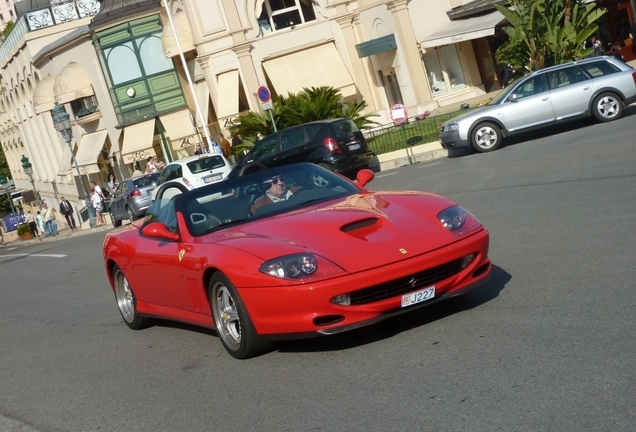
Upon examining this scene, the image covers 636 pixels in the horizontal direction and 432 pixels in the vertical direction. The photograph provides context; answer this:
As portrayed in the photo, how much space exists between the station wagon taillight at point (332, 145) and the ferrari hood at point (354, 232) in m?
18.2

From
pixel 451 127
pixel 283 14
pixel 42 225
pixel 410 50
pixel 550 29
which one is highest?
pixel 283 14

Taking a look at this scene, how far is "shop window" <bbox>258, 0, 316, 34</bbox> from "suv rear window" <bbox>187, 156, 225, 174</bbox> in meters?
16.9

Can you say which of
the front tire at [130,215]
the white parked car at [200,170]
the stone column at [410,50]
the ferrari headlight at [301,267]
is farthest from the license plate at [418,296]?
the stone column at [410,50]

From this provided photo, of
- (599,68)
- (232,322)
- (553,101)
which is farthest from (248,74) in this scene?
(232,322)

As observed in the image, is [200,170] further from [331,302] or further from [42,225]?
[331,302]

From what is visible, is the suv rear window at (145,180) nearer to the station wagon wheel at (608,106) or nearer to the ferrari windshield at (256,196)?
the station wagon wheel at (608,106)

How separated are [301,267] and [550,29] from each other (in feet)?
73.2

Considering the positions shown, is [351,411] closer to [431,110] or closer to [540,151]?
[540,151]

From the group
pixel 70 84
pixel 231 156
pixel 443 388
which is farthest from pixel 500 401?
pixel 70 84

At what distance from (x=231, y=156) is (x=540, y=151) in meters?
18.1

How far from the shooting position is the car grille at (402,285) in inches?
273

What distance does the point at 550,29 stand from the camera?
1085 inches

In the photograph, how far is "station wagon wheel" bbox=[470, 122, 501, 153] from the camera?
23219 mm

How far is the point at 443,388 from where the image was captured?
5.75m
